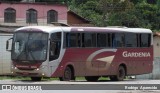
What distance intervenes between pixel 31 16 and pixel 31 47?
30.2 m

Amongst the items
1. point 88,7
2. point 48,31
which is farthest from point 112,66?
point 88,7

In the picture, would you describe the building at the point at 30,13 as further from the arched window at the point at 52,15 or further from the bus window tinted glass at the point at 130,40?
the bus window tinted glass at the point at 130,40

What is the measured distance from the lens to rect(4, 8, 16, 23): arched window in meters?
58.7

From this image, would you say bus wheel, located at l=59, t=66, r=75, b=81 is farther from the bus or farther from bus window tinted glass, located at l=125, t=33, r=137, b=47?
bus window tinted glass, located at l=125, t=33, r=137, b=47

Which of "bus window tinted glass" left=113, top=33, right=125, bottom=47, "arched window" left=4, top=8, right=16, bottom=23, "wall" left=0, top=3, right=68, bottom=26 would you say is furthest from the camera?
"arched window" left=4, top=8, right=16, bottom=23

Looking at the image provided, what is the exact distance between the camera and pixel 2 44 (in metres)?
38.8

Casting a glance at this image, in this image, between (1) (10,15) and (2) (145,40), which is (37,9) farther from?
(2) (145,40)

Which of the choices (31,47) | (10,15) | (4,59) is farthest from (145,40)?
(10,15)

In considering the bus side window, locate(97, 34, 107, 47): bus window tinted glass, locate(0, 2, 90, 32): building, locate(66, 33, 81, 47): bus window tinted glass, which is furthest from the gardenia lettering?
locate(0, 2, 90, 32): building

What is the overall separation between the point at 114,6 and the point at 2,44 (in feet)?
127

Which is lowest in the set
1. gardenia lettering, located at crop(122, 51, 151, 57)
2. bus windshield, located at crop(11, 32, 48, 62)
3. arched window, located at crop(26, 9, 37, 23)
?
gardenia lettering, located at crop(122, 51, 151, 57)

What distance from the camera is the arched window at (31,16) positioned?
2378 inches

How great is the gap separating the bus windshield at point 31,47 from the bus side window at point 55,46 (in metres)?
0.37

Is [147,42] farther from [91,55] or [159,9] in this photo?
[159,9]
